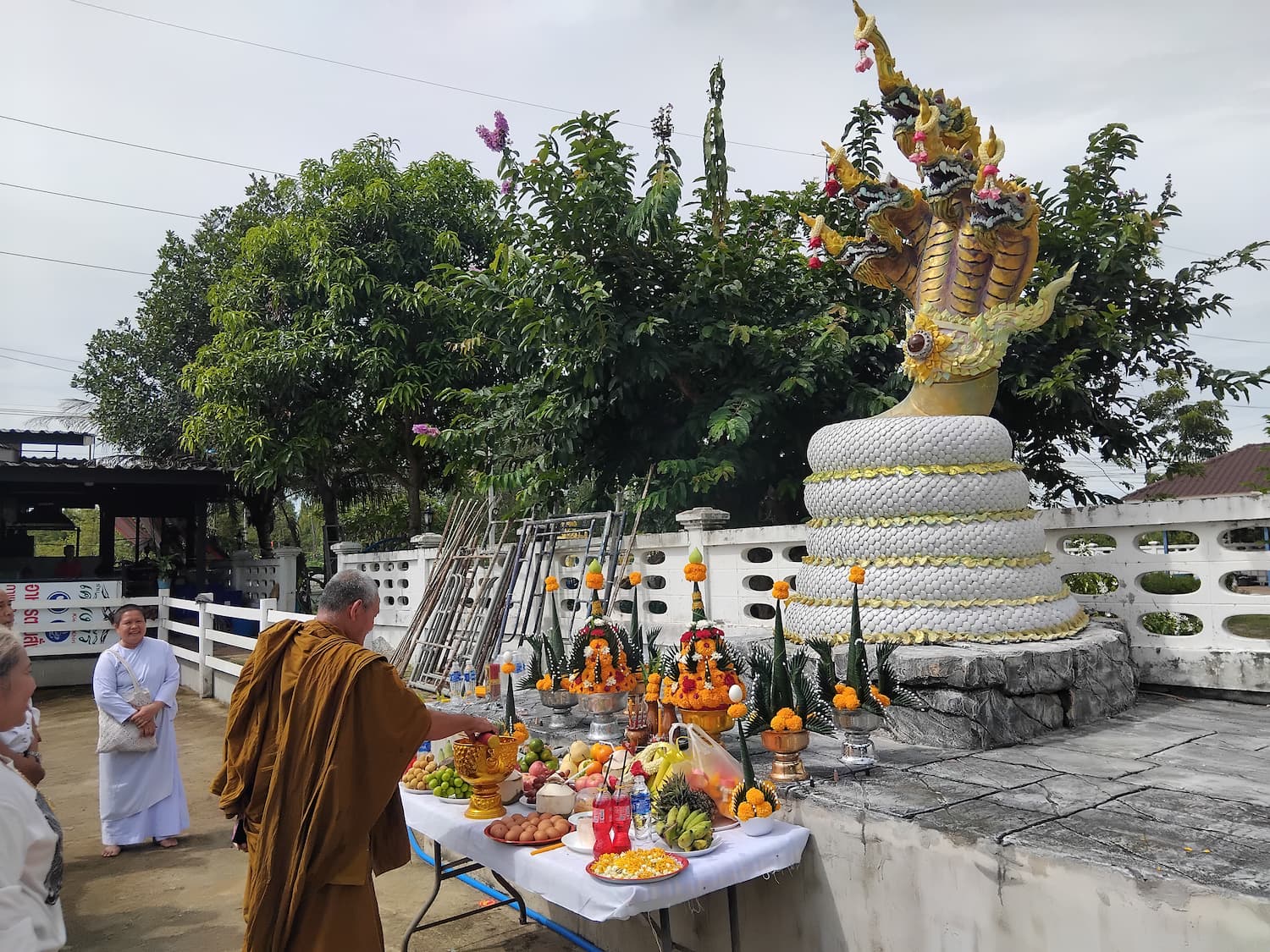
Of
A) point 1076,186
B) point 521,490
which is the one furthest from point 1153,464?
point 521,490

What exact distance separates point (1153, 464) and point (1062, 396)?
1411 mm

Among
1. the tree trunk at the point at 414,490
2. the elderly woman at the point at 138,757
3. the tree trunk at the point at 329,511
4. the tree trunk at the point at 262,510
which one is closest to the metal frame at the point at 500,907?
the elderly woman at the point at 138,757

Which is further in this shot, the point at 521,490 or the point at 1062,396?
the point at 521,490

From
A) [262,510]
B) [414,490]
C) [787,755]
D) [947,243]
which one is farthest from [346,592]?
[262,510]

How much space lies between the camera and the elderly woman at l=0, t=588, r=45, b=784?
12.4ft

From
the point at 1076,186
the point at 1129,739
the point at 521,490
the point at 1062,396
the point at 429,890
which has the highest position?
the point at 1076,186

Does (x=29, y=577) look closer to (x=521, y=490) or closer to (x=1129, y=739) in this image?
(x=521, y=490)

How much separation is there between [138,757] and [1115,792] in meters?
6.05

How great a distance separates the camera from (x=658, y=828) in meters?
3.14

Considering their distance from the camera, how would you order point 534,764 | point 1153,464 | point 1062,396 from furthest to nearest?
point 1153,464 → point 1062,396 → point 534,764

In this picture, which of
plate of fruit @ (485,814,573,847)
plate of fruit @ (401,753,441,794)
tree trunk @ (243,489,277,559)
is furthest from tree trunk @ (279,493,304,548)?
plate of fruit @ (485,814,573,847)

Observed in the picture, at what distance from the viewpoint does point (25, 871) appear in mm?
2131

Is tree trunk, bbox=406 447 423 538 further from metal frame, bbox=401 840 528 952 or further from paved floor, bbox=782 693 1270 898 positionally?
paved floor, bbox=782 693 1270 898

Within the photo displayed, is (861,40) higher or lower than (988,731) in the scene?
higher
